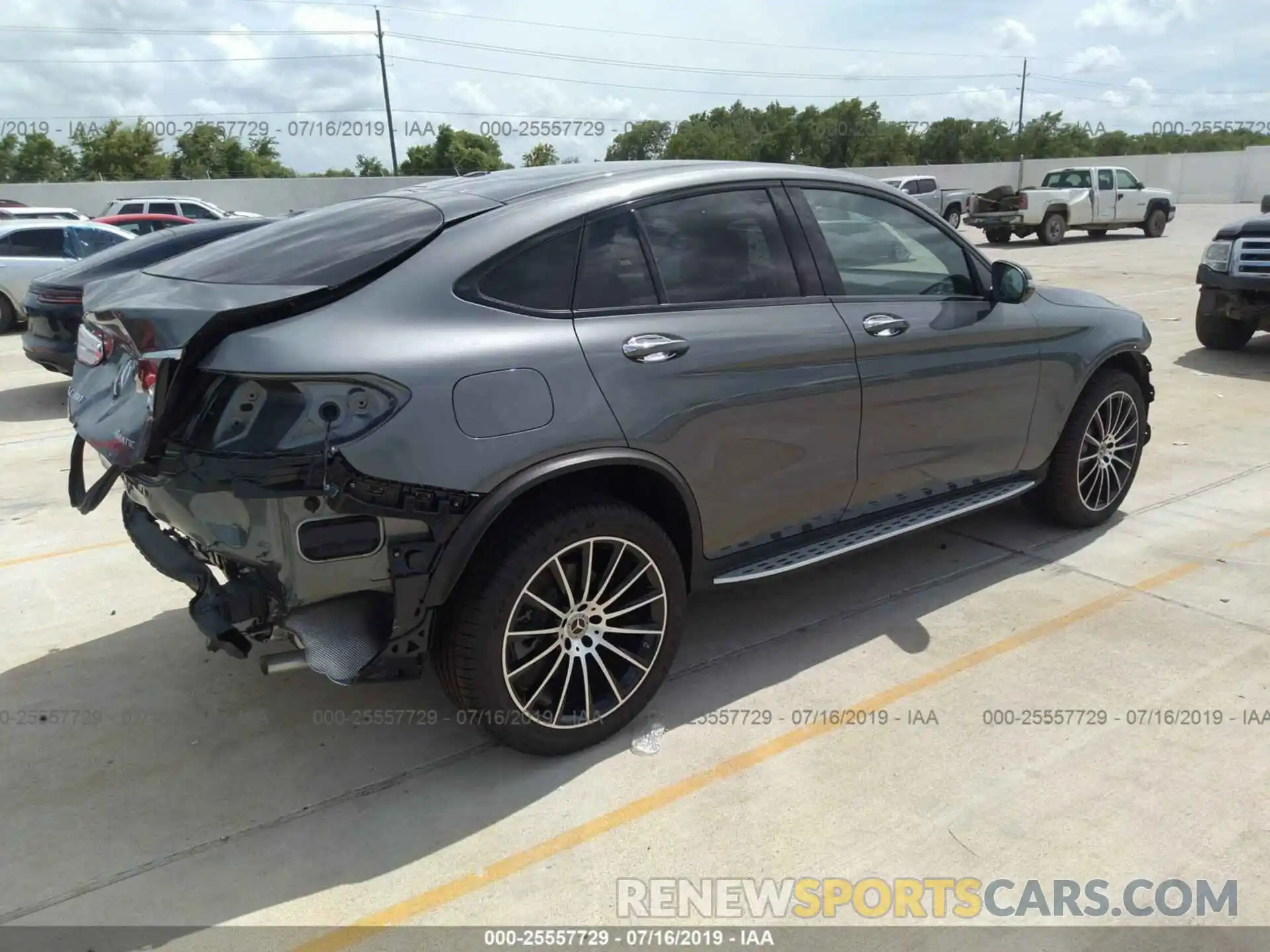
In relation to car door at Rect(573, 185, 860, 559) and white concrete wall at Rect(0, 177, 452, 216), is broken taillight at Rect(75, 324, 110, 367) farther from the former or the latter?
white concrete wall at Rect(0, 177, 452, 216)

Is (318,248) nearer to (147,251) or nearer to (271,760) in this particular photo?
(271,760)

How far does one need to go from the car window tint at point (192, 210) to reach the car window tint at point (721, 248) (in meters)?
21.2

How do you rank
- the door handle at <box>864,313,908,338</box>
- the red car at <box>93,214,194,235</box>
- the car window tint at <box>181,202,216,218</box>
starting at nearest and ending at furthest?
the door handle at <box>864,313,908,338</box>
the red car at <box>93,214,194,235</box>
the car window tint at <box>181,202,216,218</box>

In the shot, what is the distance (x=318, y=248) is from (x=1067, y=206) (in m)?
24.0

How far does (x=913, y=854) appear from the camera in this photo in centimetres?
274

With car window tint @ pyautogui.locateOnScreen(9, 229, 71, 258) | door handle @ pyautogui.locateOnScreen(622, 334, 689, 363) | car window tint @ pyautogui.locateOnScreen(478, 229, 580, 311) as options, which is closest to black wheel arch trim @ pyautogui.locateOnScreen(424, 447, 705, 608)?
door handle @ pyautogui.locateOnScreen(622, 334, 689, 363)

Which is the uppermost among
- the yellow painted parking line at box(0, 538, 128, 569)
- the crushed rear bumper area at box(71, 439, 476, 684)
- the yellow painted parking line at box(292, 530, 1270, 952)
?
the crushed rear bumper area at box(71, 439, 476, 684)

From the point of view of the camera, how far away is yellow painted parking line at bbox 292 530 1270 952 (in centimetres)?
253

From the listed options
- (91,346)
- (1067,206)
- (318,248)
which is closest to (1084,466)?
(318,248)

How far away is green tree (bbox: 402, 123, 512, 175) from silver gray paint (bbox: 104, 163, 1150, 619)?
47228mm

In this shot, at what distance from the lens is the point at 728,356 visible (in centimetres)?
330

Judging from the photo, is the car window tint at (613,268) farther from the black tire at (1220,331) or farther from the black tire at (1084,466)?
the black tire at (1220,331)

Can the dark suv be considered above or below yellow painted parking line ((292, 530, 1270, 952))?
above

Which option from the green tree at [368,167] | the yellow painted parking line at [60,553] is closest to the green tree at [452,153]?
the green tree at [368,167]
